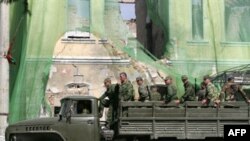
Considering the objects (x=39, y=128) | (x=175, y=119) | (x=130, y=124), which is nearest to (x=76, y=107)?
(x=39, y=128)

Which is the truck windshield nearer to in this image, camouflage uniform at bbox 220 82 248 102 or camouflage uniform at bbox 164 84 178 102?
camouflage uniform at bbox 164 84 178 102

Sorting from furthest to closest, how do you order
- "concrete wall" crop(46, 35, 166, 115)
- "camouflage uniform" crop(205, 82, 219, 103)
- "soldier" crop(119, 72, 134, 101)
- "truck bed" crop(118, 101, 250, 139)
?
"concrete wall" crop(46, 35, 166, 115) < "camouflage uniform" crop(205, 82, 219, 103) < "soldier" crop(119, 72, 134, 101) < "truck bed" crop(118, 101, 250, 139)

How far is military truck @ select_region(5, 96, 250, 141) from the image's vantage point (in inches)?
506

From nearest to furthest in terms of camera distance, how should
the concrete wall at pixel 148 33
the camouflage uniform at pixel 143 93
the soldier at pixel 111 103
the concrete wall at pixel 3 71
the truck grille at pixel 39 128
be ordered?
the truck grille at pixel 39 128 → the soldier at pixel 111 103 → the camouflage uniform at pixel 143 93 → the concrete wall at pixel 3 71 → the concrete wall at pixel 148 33

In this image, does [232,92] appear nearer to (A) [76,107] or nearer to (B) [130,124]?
(B) [130,124]

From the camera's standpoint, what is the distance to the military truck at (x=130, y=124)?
12.9 metres

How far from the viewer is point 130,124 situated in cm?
1291

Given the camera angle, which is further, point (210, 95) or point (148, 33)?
point (148, 33)

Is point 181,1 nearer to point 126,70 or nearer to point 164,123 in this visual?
point 126,70

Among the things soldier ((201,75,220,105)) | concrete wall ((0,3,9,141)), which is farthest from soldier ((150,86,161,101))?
concrete wall ((0,3,9,141))

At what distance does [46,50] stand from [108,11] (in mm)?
2564

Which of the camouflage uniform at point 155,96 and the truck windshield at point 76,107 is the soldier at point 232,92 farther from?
the truck windshield at point 76,107

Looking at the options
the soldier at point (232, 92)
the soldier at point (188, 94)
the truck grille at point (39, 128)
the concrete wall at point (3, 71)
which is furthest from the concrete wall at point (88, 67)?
the truck grille at point (39, 128)

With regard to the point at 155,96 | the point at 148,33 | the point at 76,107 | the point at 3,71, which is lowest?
the point at 76,107
